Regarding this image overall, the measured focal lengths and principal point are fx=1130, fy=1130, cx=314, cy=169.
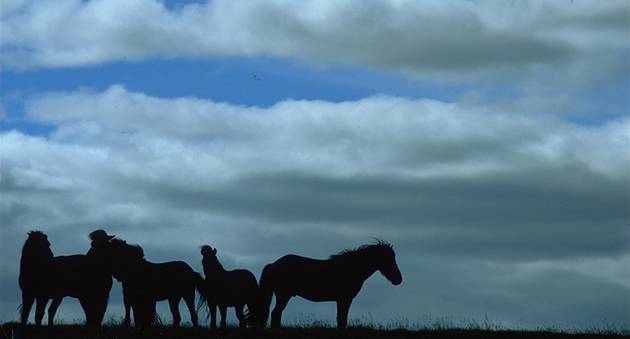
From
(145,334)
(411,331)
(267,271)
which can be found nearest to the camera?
(145,334)

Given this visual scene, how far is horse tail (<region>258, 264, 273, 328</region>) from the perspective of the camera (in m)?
29.3

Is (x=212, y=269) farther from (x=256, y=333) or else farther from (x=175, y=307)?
(x=256, y=333)

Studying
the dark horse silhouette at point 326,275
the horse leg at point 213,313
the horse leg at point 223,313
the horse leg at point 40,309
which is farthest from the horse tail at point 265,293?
the horse leg at point 40,309

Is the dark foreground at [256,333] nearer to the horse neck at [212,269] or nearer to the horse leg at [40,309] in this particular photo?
the horse leg at [40,309]

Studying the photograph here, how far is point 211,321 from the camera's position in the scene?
27578mm

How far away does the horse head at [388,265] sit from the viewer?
2969 centimetres

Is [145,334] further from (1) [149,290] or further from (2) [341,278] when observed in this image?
(2) [341,278]

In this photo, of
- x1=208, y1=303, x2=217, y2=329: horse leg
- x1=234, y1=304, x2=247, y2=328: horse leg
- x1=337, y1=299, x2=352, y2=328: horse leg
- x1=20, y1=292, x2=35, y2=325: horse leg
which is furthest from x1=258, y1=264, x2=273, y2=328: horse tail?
x1=20, y1=292, x2=35, y2=325: horse leg

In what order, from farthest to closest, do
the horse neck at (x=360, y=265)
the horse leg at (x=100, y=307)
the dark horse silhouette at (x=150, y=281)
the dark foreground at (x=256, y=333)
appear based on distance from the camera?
the horse neck at (x=360, y=265) < the dark horse silhouette at (x=150, y=281) < the horse leg at (x=100, y=307) < the dark foreground at (x=256, y=333)

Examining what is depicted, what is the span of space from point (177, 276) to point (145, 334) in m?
4.30

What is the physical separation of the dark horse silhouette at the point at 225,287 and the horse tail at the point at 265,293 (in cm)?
48

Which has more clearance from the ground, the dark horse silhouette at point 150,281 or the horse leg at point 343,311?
the dark horse silhouette at point 150,281

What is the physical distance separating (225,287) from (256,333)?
347 cm

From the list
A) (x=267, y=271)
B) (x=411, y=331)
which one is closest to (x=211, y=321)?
(x=267, y=271)
